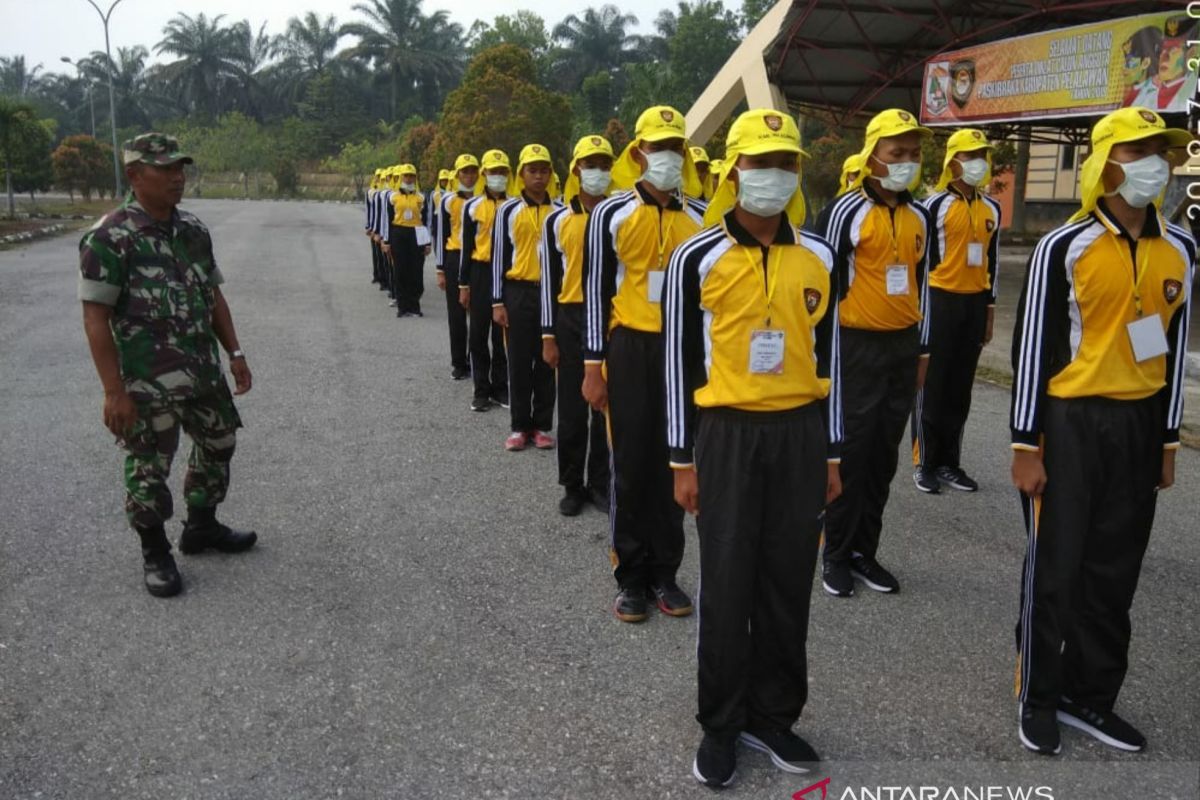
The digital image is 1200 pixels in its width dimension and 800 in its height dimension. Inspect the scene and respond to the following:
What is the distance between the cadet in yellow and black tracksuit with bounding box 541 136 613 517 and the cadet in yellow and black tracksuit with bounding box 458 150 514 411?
2.30m

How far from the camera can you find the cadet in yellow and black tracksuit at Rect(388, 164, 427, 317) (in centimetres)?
1327

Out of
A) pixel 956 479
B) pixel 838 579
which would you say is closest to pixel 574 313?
pixel 838 579

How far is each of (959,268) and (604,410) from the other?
2.78 m

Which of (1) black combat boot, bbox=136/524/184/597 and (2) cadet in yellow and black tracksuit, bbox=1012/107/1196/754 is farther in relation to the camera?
(1) black combat boot, bbox=136/524/184/597

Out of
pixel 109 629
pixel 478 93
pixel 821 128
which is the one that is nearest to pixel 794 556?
pixel 109 629

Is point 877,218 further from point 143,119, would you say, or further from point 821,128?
point 143,119

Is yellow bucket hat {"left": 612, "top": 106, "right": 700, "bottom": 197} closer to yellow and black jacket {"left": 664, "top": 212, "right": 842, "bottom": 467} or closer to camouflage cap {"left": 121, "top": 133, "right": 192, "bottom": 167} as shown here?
yellow and black jacket {"left": 664, "top": 212, "right": 842, "bottom": 467}

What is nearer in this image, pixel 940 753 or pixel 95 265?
pixel 940 753

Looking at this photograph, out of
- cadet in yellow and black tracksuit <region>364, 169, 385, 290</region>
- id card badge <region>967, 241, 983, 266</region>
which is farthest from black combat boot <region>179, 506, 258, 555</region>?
cadet in yellow and black tracksuit <region>364, 169, 385, 290</region>

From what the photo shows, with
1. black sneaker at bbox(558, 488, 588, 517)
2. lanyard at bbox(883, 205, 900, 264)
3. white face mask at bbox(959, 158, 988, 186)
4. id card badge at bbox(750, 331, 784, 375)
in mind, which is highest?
white face mask at bbox(959, 158, 988, 186)

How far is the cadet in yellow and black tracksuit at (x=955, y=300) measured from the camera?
6.08 meters

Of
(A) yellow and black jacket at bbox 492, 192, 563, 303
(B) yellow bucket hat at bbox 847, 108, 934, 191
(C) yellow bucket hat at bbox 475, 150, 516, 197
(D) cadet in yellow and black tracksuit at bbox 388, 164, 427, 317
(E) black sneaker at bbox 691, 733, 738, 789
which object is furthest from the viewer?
(D) cadet in yellow and black tracksuit at bbox 388, 164, 427, 317

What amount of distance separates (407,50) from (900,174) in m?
84.4

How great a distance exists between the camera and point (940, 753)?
3.29 metres
